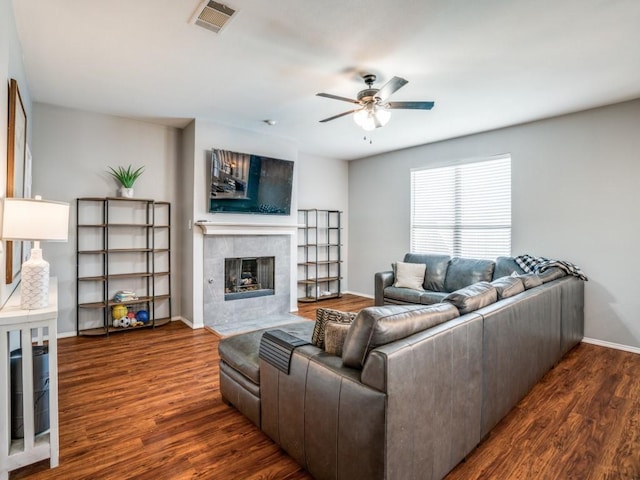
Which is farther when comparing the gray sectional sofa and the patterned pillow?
the patterned pillow

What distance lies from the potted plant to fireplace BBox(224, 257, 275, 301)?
4.89 feet

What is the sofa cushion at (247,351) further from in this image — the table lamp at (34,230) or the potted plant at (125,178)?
the potted plant at (125,178)

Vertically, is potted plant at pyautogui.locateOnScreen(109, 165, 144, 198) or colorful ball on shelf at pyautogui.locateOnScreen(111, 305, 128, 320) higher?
potted plant at pyautogui.locateOnScreen(109, 165, 144, 198)

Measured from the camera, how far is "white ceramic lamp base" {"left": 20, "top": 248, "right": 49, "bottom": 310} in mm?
1814

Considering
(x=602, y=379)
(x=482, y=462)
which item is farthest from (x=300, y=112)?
(x=602, y=379)

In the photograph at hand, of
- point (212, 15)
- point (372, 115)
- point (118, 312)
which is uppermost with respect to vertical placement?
point (212, 15)

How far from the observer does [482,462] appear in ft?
6.23

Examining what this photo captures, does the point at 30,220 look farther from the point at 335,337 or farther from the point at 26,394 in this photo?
the point at 335,337

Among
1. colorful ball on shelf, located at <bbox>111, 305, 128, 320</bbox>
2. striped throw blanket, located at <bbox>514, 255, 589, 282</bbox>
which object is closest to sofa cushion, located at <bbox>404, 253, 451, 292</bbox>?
striped throw blanket, located at <bbox>514, 255, 589, 282</bbox>

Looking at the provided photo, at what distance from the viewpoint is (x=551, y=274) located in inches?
133

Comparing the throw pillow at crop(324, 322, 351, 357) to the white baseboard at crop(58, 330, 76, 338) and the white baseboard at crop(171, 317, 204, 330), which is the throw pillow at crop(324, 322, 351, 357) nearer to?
the white baseboard at crop(171, 317, 204, 330)

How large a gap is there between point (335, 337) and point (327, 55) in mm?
2251

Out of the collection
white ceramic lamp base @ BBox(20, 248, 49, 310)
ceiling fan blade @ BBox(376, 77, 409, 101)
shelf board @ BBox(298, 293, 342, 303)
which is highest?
ceiling fan blade @ BBox(376, 77, 409, 101)

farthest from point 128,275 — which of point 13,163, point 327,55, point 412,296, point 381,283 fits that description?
point 412,296
